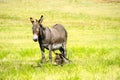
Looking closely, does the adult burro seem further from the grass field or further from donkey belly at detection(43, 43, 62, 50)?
the grass field

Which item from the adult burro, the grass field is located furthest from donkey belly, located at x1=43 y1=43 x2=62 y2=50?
the grass field

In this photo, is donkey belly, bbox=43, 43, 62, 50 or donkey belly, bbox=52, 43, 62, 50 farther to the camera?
donkey belly, bbox=52, 43, 62, 50

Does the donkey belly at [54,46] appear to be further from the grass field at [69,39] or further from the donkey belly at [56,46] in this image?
the grass field at [69,39]

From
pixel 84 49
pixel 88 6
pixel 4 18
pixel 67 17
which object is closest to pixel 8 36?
pixel 84 49

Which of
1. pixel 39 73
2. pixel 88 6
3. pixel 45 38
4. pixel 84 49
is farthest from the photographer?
pixel 88 6

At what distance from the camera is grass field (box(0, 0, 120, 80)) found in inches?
527

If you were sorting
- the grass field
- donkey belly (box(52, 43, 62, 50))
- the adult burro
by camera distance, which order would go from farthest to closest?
donkey belly (box(52, 43, 62, 50))
the adult burro
the grass field

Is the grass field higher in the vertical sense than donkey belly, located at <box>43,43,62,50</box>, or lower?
lower

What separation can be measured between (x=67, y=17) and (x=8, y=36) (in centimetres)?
2465

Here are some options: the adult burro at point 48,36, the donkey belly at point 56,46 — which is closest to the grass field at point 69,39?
the donkey belly at point 56,46

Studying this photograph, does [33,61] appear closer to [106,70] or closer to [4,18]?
[106,70]

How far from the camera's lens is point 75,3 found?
7306cm

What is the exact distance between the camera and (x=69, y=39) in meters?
33.4

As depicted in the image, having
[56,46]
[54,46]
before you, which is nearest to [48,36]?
[54,46]
